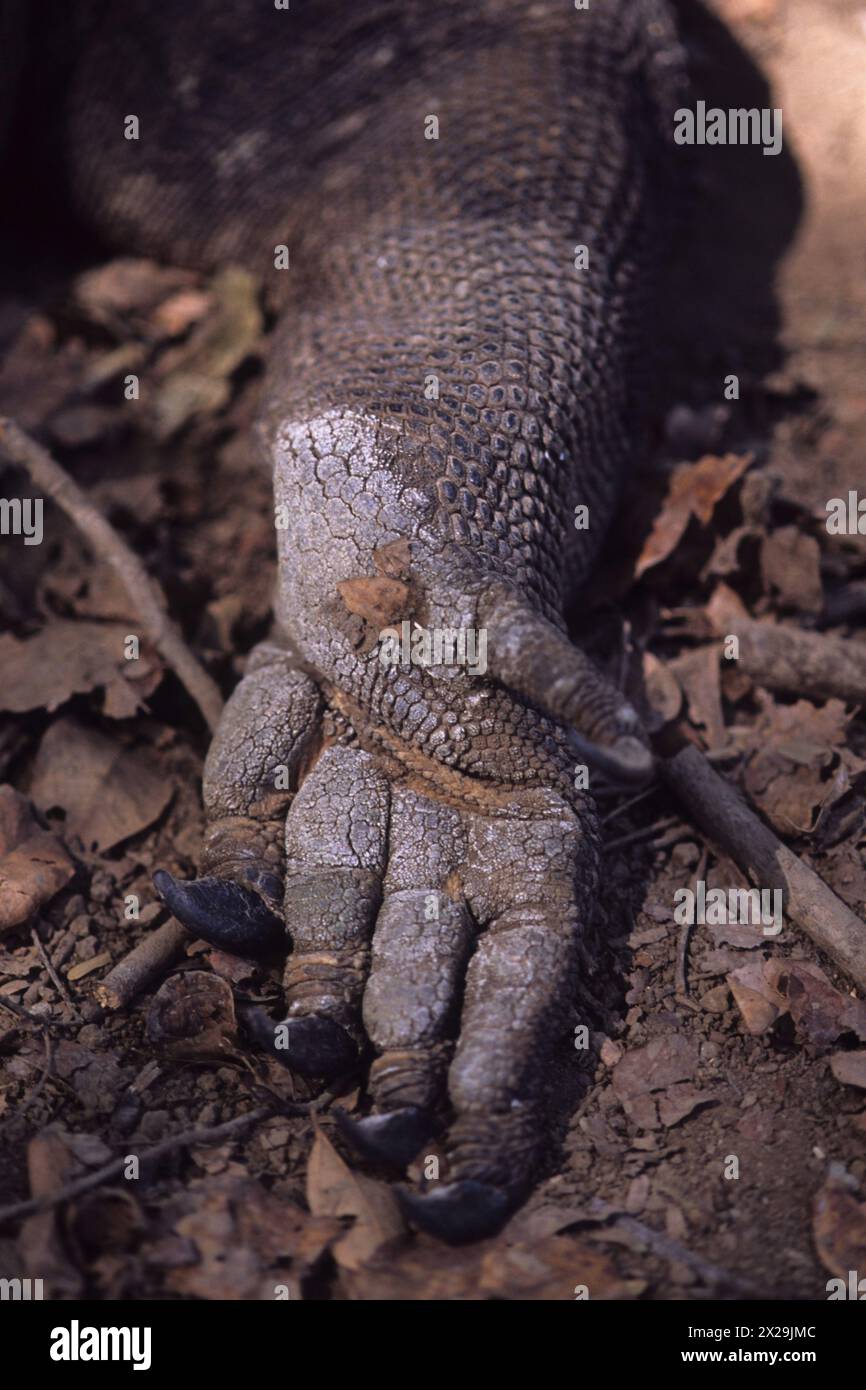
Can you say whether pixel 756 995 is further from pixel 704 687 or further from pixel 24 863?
pixel 24 863

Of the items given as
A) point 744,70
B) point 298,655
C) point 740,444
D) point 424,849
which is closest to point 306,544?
point 298,655

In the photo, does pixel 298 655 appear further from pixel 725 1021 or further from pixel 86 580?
pixel 725 1021

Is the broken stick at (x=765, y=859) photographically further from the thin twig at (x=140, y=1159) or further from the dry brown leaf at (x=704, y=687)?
the thin twig at (x=140, y=1159)

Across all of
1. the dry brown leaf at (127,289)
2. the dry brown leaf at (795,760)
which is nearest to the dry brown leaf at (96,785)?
the dry brown leaf at (795,760)

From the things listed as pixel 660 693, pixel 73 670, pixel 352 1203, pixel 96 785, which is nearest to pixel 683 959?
pixel 660 693

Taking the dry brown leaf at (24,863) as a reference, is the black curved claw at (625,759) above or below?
above

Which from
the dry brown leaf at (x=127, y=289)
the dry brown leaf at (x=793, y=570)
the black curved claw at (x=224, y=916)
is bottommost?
the black curved claw at (x=224, y=916)
